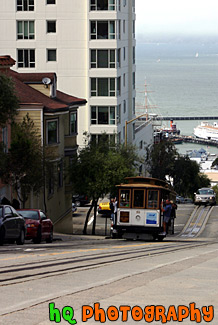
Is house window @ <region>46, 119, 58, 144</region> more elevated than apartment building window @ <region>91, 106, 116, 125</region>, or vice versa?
apartment building window @ <region>91, 106, 116, 125</region>

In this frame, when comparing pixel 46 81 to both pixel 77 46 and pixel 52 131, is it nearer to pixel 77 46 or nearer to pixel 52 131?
pixel 52 131

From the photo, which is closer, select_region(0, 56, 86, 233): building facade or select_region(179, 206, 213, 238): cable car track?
select_region(0, 56, 86, 233): building facade

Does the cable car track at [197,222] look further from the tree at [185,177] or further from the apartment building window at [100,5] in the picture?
the tree at [185,177]

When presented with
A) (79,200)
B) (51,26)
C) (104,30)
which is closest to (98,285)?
(79,200)

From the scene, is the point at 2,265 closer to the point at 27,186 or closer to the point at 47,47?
the point at 27,186

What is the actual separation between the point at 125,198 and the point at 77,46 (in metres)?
40.6

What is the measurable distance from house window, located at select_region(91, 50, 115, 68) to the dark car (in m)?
46.3

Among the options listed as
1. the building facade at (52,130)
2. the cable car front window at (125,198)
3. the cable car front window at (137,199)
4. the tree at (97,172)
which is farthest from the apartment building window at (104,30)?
the cable car front window at (137,199)

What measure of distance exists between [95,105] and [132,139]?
12.5m

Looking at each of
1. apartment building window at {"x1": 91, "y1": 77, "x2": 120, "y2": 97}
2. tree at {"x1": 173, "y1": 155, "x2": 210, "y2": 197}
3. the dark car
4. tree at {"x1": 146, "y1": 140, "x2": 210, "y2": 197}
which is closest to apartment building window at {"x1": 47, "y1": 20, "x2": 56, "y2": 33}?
apartment building window at {"x1": 91, "y1": 77, "x2": 120, "y2": 97}

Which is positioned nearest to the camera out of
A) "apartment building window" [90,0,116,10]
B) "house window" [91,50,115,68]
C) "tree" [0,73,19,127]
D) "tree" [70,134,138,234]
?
"tree" [0,73,19,127]

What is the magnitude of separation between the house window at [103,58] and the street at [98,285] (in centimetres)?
5156

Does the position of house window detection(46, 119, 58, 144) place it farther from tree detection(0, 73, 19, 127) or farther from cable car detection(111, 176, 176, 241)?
tree detection(0, 73, 19, 127)

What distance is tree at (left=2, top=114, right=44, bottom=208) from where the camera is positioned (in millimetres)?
31625
